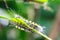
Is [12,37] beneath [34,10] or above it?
beneath

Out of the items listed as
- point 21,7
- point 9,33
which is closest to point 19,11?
point 21,7

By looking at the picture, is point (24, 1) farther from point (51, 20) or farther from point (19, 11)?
point (51, 20)

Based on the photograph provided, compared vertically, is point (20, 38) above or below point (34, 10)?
below

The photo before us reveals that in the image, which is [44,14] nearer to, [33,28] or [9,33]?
[33,28]

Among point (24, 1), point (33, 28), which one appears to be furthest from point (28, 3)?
point (33, 28)

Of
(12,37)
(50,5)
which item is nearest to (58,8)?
(50,5)

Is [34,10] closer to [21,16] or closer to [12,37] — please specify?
[21,16]

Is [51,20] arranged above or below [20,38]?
above
